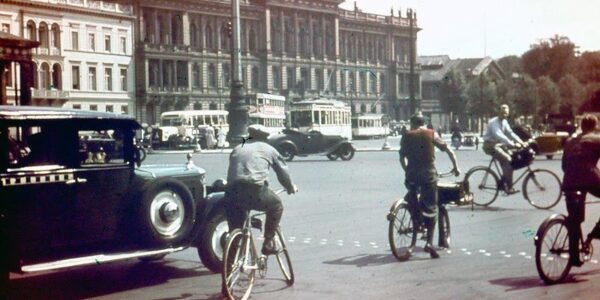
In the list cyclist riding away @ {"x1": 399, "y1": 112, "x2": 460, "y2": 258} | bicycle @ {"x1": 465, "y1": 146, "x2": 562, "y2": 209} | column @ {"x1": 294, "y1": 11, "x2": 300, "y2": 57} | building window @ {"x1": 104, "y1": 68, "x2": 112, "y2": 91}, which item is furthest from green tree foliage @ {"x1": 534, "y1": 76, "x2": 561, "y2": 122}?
cyclist riding away @ {"x1": 399, "y1": 112, "x2": 460, "y2": 258}

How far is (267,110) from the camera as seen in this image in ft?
151

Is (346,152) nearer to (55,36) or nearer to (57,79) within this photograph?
(55,36)

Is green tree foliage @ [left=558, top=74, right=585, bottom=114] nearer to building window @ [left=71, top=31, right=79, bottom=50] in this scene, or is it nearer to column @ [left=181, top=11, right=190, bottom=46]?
column @ [left=181, top=11, right=190, bottom=46]

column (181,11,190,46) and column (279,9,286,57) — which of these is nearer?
column (181,11,190,46)

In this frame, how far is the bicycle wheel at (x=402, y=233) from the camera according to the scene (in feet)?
33.0

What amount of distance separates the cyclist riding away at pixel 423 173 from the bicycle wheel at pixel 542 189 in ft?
19.4

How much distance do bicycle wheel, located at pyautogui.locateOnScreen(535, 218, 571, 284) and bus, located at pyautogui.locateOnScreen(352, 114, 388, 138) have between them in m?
64.5

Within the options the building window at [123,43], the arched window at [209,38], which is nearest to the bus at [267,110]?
the arched window at [209,38]

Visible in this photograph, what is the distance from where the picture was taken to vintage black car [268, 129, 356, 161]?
3622 centimetres

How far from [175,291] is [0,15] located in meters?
7.58

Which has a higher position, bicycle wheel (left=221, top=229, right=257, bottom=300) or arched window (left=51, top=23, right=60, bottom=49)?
arched window (left=51, top=23, right=60, bottom=49)

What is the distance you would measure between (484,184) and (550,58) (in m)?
50.0

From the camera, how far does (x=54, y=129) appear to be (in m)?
8.25

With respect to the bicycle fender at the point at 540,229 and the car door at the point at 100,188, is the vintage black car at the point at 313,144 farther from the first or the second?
the bicycle fender at the point at 540,229
